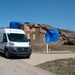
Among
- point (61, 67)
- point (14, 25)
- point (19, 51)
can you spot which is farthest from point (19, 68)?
point (14, 25)

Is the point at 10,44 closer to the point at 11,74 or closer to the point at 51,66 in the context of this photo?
the point at 51,66

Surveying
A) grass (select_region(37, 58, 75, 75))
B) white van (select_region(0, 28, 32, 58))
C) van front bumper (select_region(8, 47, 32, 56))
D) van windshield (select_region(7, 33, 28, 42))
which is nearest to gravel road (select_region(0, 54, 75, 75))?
grass (select_region(37, 58, 75, 75))

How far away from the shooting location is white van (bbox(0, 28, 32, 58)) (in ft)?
70.3

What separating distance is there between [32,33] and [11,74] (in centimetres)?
4018

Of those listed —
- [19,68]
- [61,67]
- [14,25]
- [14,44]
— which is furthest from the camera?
[14,25]

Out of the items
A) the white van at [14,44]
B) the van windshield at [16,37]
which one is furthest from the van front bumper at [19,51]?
the van windshield at [16,37]

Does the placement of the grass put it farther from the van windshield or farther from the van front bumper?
the van windshield

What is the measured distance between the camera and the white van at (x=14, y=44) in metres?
21.4

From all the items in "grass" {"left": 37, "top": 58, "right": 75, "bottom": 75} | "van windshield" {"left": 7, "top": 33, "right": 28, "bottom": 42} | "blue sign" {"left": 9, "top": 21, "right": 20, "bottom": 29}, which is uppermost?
"van windshield" {"left": 7, "top": 33, "right": 28, "bottom": 42}

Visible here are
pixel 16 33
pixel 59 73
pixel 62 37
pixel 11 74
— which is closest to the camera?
pixel 11 74

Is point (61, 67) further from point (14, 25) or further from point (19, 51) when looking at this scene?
point (14, 25)

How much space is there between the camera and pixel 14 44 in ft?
70.5

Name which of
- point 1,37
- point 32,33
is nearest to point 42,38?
point 32,33

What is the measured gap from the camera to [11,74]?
13102 millimetres
